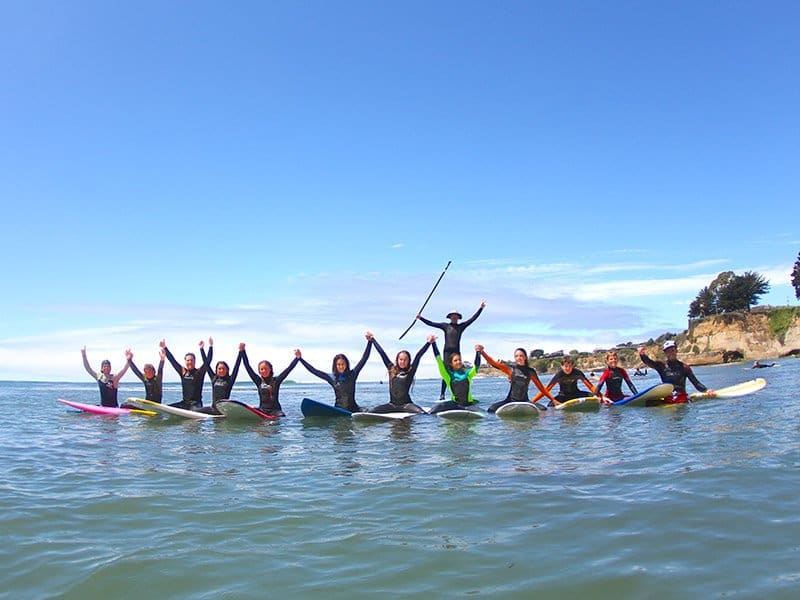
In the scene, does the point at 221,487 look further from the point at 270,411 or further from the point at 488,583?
the point at 270,411

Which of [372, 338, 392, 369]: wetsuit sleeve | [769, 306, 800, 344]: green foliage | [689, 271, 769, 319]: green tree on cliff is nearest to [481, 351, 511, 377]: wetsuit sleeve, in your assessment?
[372, 338, 392, 369]: wetsuit sleeve

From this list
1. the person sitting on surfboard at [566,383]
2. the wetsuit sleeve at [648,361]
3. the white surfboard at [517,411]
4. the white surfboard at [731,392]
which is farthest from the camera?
the white surfboard at [731,392]

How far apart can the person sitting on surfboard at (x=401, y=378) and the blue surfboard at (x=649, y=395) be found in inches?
234

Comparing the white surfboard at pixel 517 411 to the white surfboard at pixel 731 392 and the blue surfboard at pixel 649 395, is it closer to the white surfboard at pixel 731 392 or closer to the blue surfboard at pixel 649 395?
the blue surfboard at pixel 649 395

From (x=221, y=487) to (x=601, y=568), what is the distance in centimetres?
507

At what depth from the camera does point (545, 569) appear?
4934 mm

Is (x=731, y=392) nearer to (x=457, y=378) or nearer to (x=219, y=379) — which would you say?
(x=457, y=378)

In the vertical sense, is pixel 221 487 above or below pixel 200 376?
below

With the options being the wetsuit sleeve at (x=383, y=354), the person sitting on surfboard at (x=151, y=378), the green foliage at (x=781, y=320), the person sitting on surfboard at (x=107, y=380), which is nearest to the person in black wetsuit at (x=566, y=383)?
the wetsuit sleeve at (x=383, y=354)

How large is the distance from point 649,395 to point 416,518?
13268 millimetres

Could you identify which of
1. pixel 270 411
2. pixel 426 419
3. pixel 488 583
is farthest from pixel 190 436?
pixel 488 583

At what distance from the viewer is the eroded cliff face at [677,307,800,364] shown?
7675 cm

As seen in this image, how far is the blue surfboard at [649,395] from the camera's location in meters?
17.7

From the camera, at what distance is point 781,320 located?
78.2m
